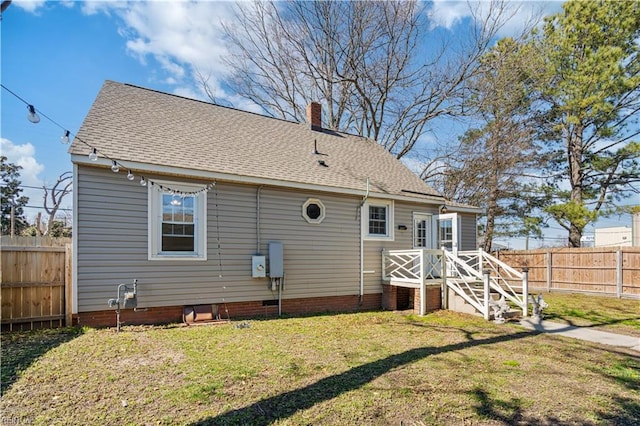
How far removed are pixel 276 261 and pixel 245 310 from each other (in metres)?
1.31

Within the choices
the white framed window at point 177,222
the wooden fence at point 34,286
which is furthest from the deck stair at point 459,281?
the wooden fence at point 34,286

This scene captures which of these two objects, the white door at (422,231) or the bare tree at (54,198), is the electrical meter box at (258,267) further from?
the bare tree at (54,198)

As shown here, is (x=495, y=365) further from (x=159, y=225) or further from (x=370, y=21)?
(x=370, y=21)

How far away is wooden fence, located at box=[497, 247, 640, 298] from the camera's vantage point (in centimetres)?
→ 1212

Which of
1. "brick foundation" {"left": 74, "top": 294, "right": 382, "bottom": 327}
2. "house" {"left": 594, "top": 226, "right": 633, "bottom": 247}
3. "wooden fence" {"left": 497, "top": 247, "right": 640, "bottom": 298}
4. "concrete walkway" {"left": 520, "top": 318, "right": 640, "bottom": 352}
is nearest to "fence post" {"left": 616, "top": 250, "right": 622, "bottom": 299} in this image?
"wooden fence" {"left": 497, "top": 247, "right": 640, "bottom": 298}

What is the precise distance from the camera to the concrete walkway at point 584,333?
20.6 ft

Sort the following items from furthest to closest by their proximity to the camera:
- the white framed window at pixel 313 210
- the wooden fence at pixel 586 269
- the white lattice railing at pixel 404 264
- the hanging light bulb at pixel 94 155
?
the wooden fence at pixel 586 269 → the white lattice railing at pixel 404 264 → the white framed window at pixel 313 210 → the hanging light bulb at pixel 94 155

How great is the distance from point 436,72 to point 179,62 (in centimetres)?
1223

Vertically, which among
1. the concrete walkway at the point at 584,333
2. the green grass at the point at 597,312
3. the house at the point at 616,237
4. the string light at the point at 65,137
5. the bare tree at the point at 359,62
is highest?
the bare tree at the point at 359,62

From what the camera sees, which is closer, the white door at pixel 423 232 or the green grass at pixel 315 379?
the green grass at pixel 315 379

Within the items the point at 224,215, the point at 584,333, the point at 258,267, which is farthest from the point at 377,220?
the point at 584,333

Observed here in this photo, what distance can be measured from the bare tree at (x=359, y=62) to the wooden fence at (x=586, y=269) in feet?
26.6

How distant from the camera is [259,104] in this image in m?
20.1

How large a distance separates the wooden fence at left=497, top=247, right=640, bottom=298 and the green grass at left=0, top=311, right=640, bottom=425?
834 cm
